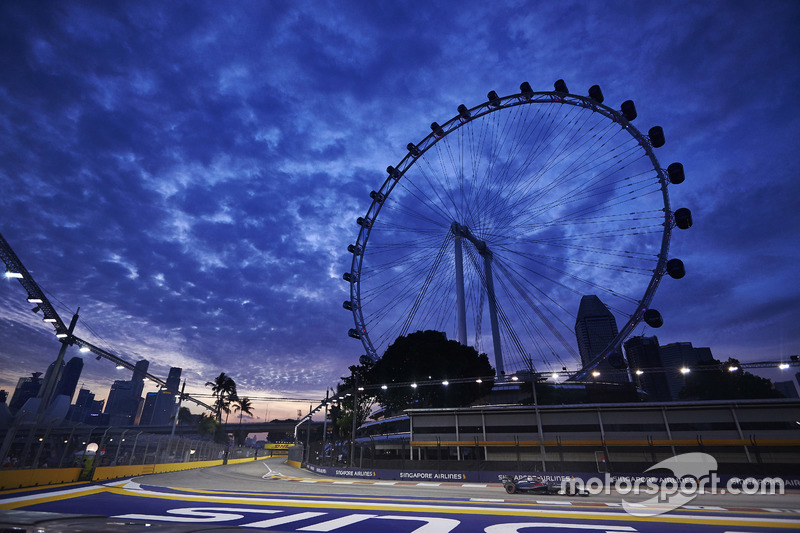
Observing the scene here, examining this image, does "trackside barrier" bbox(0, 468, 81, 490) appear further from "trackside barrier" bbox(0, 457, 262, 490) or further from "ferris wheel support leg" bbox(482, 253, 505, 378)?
"ferris wheel support leg" bbox(482, 253, 505, 378)

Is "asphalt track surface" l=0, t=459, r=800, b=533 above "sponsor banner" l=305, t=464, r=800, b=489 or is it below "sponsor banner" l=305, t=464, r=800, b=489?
above

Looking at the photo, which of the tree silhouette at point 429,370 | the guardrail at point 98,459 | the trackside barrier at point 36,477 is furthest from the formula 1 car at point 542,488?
the tree silhouette at point 429,370

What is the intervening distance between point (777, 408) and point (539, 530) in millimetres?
38676

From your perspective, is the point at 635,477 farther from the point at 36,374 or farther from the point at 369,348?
the point at 36,374

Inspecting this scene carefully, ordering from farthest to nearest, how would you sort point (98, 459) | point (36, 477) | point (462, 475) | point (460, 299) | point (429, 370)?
point (429, 370) → point (460, 299) → point (462, 475) → point (98, 459) → point (36, 477)

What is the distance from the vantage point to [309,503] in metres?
16.0

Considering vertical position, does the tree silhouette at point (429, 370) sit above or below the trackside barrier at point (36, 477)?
above

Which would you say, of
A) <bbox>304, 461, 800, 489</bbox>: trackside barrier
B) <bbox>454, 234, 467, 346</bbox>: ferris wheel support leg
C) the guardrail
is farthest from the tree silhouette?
the guardrail

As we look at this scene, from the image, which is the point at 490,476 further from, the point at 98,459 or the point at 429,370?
the point at 98,459

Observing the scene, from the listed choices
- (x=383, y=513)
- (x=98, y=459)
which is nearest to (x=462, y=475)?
(x=383, y=513)

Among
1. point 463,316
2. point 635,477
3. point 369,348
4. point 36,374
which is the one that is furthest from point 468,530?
point 36,374

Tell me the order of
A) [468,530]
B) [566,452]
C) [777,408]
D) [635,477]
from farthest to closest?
[566,452]
[777,408]
[635,477]
[468,530]

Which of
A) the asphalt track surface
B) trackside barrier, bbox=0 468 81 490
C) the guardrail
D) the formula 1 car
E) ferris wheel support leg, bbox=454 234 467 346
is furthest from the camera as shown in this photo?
ferris wheel support leg, bbox=454 234 467 346

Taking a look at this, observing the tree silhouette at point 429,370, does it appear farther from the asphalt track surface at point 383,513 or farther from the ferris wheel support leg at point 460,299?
the asphalt track surface at point 383,513
